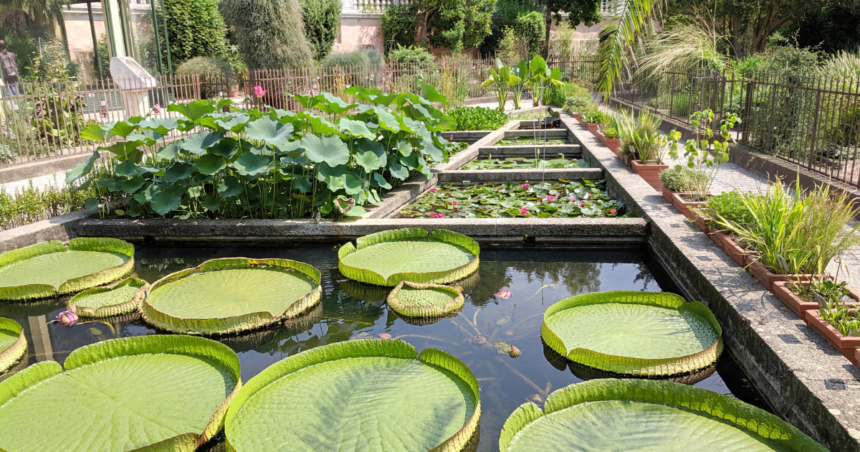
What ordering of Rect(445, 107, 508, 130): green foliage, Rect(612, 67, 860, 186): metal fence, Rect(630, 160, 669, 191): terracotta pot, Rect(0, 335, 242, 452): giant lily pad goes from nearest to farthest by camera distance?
Rect(0, 335, 242, 452): giant lily pad → Rect(612, 67, 860, 186): metal fence → Rect(630, 160, 669, 191): terracotta pot → Rect(445, 107, 508, 130): green foliage

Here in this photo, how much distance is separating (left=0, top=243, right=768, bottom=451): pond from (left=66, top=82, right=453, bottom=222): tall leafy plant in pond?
0.51 m

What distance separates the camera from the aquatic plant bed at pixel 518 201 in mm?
5023

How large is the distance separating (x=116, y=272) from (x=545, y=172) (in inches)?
174

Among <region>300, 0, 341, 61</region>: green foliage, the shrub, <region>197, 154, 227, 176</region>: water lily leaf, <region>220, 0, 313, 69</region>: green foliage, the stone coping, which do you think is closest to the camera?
the stone coping

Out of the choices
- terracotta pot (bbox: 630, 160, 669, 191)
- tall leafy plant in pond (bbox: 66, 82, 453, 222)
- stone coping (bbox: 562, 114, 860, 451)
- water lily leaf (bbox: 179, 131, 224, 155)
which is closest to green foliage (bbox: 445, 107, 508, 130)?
terracotta pot (bbox: 630, 160, 669, 191)

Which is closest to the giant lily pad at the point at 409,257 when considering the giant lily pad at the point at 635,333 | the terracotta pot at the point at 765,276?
the giant lily pad at the point at 635,333

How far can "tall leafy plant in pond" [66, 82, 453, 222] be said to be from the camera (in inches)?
172

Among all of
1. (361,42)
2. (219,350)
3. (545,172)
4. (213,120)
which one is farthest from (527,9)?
(219,350)

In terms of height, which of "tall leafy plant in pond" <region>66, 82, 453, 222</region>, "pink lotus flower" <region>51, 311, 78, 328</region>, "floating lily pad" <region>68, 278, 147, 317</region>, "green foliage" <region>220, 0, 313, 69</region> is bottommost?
"pink lotus flower" <region>51, 311, 78, 328</region>

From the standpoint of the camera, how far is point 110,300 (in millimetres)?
3457

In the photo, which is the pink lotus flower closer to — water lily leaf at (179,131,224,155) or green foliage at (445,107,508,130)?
water lily leaf at (179,131,224,155)

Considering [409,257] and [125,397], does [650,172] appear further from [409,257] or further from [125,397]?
[125,397]

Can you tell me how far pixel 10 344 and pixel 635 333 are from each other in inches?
129

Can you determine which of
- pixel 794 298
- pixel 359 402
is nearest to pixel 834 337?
pixel 794 298
